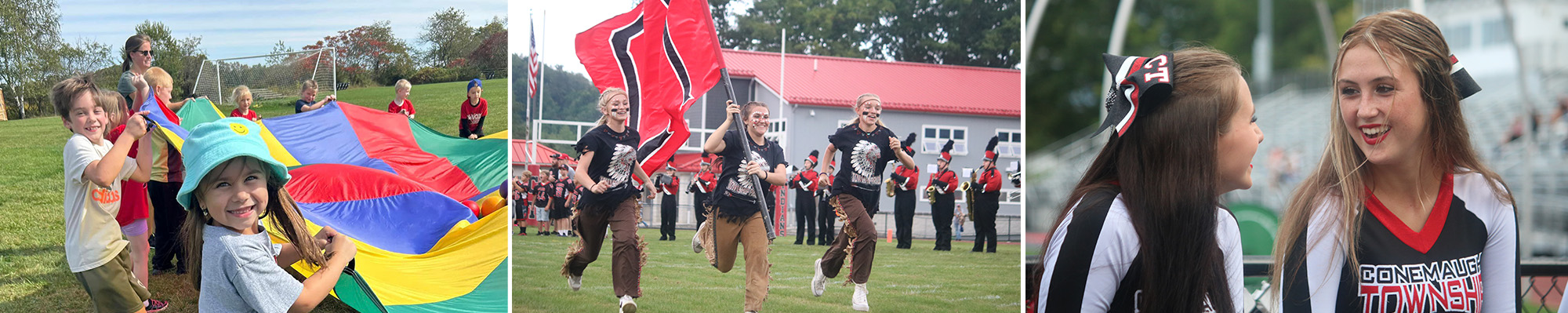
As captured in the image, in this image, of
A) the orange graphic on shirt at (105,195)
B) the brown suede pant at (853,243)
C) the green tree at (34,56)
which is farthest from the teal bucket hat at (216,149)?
the green tree at (34,56)

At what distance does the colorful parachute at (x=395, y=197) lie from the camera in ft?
12.5

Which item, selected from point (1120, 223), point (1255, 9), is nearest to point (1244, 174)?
point (1120, 223)

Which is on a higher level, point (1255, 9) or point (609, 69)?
point (1255, 9)

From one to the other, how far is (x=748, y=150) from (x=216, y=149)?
243 cm

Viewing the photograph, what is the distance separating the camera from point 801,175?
457 cm

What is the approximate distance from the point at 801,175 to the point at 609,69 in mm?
979

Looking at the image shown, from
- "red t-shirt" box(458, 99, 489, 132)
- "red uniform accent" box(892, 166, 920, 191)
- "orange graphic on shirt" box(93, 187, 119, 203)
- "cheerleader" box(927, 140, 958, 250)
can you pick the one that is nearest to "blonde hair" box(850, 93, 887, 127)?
"red uniform accent" box(892, 166, 920, 191)

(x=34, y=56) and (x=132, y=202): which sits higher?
(x=34, y=56)

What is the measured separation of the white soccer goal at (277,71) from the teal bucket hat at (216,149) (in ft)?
10.6

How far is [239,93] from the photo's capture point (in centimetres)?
496

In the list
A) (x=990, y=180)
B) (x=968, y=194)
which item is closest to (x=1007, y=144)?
(x=990, y=180)

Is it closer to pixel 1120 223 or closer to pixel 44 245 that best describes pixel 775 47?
pixel 1120 223

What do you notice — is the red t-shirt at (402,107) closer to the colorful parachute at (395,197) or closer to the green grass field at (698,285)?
the colorful parachute at (395,197)

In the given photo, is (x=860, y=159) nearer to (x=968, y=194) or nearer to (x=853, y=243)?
(x=853, y=243)
